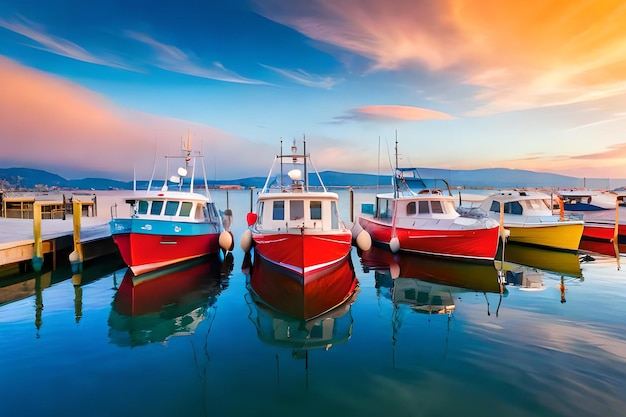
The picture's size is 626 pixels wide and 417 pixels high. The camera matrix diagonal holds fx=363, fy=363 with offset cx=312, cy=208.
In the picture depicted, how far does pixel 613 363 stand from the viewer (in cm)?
662

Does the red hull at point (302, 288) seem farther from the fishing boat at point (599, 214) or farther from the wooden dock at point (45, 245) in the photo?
the fishing boat at point (599, 214)

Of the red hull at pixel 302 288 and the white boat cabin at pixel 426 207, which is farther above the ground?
the white boat cabin at pixel 426 207

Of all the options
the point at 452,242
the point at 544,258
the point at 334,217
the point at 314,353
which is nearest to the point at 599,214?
the point at 544,258

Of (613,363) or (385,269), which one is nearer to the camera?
(613,363)

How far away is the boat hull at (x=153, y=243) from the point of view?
12727mm

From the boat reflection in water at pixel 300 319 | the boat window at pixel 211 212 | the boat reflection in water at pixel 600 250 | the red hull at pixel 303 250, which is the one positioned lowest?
the boat reflection in water at pixel 300 319

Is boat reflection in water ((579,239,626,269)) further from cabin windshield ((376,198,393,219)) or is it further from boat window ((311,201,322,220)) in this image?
boat window ((311,201,322,220))

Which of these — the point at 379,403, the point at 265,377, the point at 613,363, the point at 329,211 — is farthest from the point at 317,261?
the point at 613,363

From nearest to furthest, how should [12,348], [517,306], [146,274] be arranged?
[12,348] → [517,306] → [146,274]

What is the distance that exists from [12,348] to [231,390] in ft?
16.4

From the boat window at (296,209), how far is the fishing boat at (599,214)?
1430cm

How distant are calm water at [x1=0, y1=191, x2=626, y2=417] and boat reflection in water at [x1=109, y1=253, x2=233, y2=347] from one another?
6 cm

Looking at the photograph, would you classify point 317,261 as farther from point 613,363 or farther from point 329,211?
point 613,363

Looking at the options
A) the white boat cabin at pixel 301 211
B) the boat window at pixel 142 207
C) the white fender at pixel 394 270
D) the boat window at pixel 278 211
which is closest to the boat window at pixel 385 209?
the white fender at pixel 394 270
